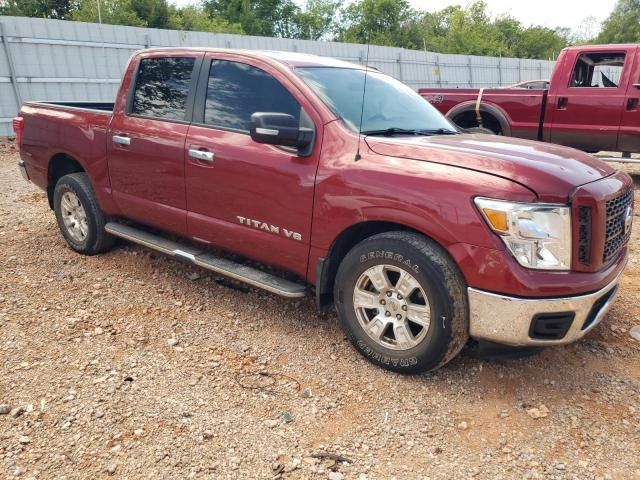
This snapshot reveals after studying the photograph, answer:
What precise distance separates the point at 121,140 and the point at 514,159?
2928mm

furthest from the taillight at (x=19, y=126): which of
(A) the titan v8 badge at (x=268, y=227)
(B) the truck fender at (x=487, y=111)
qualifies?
(B) the truck fender at (x=487, y=111)

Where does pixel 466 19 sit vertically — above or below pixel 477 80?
above

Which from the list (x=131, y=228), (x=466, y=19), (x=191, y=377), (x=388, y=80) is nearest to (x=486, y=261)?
(x=191, y=377)

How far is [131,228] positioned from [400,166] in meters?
2.58

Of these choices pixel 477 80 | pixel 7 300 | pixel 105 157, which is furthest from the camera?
pixel 477 80

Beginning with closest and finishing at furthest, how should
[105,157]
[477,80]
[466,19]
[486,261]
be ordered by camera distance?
1. [486,261]
2. [105,157]
3. [477,80]
4. [466,19]

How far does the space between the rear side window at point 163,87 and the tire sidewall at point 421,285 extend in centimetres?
178

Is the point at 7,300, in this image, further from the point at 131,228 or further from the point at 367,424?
the point at 367,424

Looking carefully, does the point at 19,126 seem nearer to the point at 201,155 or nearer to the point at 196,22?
the point at 201,155

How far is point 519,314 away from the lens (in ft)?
8.42

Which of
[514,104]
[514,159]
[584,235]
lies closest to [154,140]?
[514,159]

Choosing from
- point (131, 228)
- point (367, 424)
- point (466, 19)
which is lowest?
point (367, 424)

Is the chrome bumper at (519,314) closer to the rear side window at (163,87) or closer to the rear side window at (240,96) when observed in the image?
the rear side window at (240,96)

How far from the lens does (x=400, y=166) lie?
112 inches
